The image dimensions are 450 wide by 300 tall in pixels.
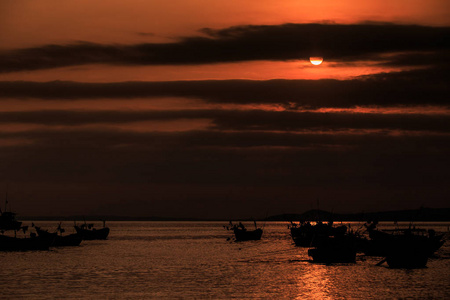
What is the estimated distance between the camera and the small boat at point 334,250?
308 ft

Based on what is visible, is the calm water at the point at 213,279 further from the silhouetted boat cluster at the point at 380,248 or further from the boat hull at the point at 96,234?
the boat hull at the point at 96,234

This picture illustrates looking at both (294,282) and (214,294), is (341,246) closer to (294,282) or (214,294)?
(294,282)

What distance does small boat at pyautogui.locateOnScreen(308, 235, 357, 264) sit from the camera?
93.8m

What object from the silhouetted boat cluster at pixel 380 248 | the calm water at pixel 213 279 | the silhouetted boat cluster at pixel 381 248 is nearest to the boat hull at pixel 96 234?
the calm water at pixel 213 279

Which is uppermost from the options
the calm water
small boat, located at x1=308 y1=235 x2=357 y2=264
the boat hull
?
the boat hull

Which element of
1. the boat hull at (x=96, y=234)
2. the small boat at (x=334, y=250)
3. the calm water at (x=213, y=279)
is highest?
the boat hull at (x=96, y=234)

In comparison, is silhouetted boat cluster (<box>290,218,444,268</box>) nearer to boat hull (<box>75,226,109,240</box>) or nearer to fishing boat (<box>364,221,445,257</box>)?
fishing boat (<box>364,221,445,257</box>)

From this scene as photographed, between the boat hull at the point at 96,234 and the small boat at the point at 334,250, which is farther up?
the boat hull at the point at 96,234

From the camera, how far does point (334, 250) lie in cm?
9469

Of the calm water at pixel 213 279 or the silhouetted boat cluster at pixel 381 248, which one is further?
the silhouetted boat cluster at pixel 381 248

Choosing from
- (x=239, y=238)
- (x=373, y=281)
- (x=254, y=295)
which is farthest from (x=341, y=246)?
(x=239, y=238)

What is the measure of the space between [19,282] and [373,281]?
39213 mm

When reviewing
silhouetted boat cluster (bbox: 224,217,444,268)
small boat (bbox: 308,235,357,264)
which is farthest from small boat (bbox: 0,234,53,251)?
small boat (bbox: 308,235,357,264)

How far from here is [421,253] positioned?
8612 centimetres
